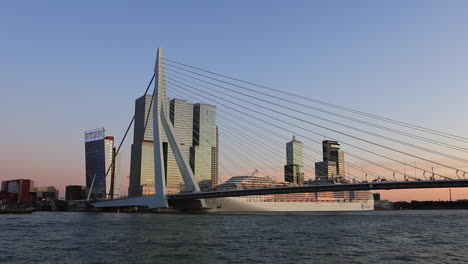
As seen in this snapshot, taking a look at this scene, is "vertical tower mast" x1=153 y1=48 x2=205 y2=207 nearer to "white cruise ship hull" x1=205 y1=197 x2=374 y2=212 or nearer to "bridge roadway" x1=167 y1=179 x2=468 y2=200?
"bridge roadway" x1=167 y1=179 x2=468 y2=200

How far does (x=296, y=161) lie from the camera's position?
149625 millimetres

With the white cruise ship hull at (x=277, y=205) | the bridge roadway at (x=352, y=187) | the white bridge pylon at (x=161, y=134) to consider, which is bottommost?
the white cruise ship hull at (x=277, y=205)

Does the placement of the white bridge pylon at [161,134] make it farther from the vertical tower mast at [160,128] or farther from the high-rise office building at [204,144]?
the high-rise office building at [204,144]

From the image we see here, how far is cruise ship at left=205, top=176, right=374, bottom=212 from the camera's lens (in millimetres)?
102188

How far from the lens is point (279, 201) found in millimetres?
117375

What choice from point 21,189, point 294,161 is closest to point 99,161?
point 21,189

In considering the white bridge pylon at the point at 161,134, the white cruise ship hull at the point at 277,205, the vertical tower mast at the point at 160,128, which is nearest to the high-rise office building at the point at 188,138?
the white cruise ship hull at the point at 277,205

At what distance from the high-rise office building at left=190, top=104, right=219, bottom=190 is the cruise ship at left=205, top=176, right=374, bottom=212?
1512 cm

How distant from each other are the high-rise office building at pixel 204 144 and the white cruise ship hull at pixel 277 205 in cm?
2362

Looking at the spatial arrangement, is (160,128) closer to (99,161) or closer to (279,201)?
(279,201)

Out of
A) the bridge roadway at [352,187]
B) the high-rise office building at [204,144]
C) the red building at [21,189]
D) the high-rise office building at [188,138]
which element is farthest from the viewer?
the red building at [21,189]

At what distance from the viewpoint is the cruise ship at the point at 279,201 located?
335 ft

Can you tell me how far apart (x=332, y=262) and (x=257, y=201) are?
308 ft

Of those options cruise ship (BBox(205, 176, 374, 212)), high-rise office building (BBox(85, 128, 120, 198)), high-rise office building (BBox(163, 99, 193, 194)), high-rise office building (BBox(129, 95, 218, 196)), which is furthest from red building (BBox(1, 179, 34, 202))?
cruise ship (BBox(205, 176, 374, 212))
